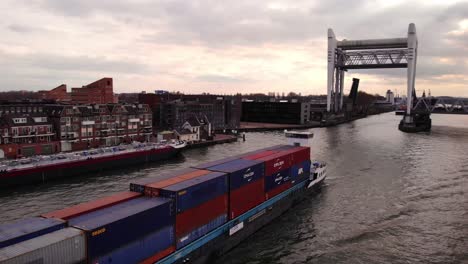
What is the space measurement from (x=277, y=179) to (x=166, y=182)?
862cm

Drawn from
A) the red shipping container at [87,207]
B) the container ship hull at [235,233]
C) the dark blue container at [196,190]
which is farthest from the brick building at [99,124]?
the red shipping container at [87,207]

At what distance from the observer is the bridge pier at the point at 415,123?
75.3m

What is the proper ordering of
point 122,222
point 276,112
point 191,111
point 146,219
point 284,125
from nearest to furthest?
point 122,222 < point 146,219 < point 191,111 < point 284,125 < point 276,112

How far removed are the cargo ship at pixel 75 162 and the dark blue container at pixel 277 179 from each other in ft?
66.6

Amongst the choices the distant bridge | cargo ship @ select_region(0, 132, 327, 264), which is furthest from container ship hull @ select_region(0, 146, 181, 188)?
the distant bridge

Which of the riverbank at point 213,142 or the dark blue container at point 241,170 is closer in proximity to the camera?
the dark blue container at point 241,170

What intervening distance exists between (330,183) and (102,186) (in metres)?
19.0

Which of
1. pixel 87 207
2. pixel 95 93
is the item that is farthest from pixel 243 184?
pixel 95 93

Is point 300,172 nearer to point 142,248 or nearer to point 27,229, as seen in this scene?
point 142,248

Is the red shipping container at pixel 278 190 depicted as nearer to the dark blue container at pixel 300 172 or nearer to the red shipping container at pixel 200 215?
the dark blue container at pixel 300 172

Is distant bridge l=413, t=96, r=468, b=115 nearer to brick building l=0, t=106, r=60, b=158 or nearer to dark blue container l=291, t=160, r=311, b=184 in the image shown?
dark blue container l=291, t=160, r=311, b=184

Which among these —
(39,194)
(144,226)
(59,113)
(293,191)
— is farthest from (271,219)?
(59,113)

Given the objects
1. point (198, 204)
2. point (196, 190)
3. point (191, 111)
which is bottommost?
point (198, 204)

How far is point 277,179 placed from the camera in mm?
22781
